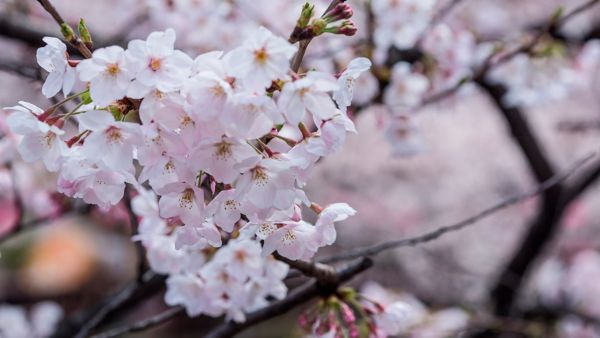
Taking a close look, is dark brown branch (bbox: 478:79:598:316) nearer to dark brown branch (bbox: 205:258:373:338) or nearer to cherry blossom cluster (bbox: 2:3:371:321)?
dark brown branch (bbox: 205:258:373:338)

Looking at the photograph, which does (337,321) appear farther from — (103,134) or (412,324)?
(412,324)

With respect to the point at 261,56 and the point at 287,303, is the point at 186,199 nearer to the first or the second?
the point at 261,56

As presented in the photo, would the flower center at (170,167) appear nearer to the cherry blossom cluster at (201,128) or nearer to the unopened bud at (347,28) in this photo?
the cherry blossom cluster at (201,128)

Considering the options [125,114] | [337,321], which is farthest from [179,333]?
[125,114]

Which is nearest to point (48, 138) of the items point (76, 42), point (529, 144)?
point (76, 42)

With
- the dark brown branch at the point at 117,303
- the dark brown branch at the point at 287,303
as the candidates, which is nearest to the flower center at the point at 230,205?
the dark brown branch at the point at 287,303

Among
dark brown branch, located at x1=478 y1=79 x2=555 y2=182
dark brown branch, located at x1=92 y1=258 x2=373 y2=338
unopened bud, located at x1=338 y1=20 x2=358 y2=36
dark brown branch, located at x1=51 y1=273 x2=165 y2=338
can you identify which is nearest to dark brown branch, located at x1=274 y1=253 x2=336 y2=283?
dark brown branch, located at x1=92 y1=258 x2=373 y2=338
